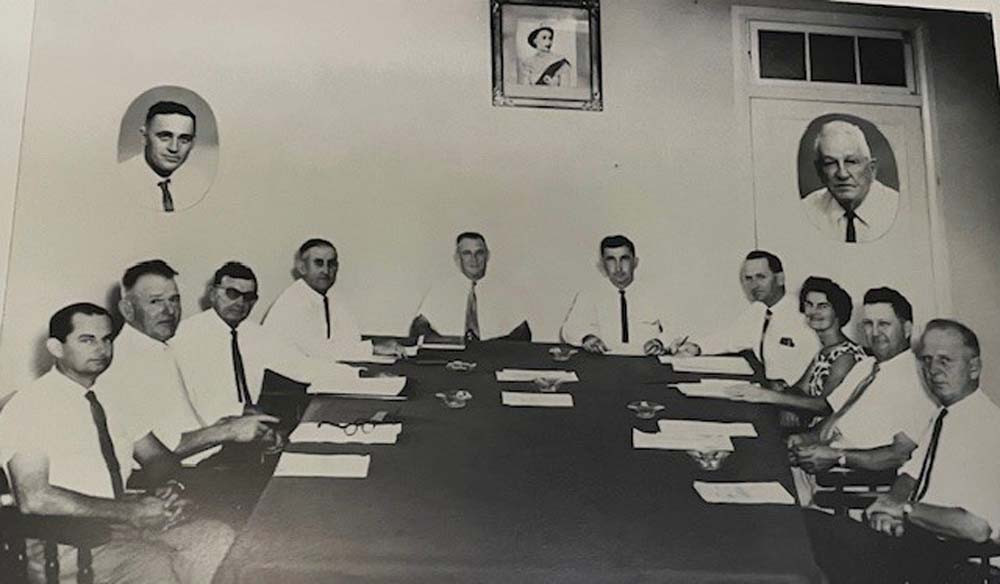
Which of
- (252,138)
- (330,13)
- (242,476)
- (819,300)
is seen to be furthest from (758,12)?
(242,476)

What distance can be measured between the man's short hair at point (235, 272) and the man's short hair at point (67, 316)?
19 centimetres

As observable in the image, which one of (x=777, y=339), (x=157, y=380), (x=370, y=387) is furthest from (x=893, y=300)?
(x=157, y=380)

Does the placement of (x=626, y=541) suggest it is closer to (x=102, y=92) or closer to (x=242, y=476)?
(x=242, y=476)

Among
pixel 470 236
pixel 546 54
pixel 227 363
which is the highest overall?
pixel 546 54

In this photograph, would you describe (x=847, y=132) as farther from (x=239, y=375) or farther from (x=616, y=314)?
(x=239, y=375)

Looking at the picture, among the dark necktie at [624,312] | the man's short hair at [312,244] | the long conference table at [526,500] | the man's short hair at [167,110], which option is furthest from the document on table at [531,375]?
the man's short hair at [167,110]

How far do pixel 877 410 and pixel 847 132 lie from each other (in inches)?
20.6

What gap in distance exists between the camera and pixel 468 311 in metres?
1.72

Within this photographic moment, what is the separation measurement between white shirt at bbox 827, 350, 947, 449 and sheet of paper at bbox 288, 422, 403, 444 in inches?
30.1

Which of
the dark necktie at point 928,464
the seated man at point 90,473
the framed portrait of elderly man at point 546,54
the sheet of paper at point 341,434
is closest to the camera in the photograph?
the seated man at point 90,473

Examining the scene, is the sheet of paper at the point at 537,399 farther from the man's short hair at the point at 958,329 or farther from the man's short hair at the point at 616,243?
the man's short hair at the point at 958,329

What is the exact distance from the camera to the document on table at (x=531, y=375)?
5.59ft

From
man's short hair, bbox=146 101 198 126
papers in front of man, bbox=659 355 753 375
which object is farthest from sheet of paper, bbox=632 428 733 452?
man's short hair, bbox=146 101 198 126

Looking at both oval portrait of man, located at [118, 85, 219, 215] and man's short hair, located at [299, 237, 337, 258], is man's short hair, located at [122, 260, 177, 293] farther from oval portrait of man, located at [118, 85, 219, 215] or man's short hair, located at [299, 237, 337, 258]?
man's short hair, located at [299, 237, 337, 258]
